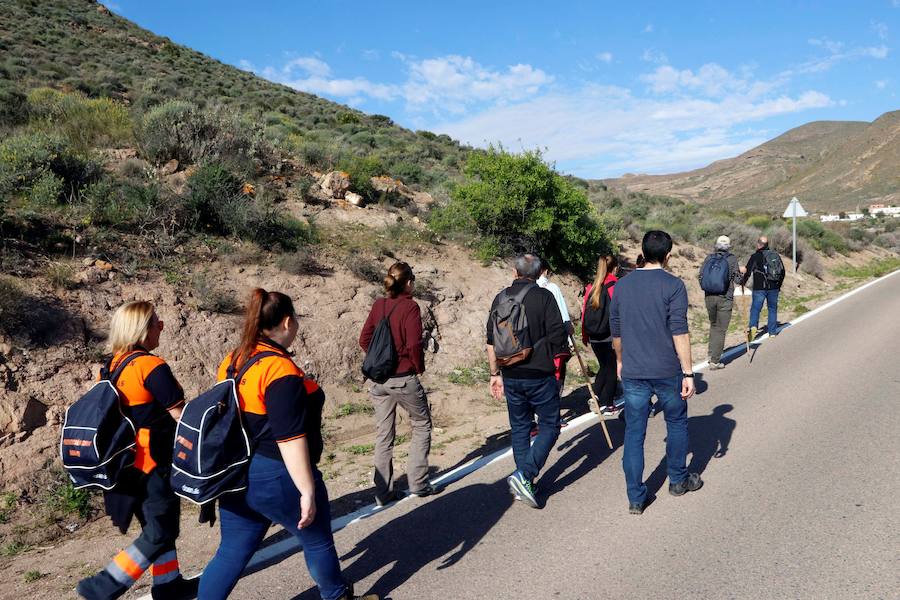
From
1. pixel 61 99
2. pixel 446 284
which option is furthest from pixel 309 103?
pixel 446 284

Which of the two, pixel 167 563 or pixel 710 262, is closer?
pixel 167 563

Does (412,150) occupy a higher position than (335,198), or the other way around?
(412,150)

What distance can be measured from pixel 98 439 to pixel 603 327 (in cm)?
527

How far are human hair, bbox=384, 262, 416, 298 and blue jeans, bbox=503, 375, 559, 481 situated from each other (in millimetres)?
1136

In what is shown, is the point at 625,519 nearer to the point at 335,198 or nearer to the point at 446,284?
the point at 446,284

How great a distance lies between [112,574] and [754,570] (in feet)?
12.2

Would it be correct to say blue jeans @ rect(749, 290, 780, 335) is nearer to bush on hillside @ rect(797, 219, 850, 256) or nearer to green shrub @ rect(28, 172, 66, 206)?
green shrub @ rect(28, 172, 66, 206)

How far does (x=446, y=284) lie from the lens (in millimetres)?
11672

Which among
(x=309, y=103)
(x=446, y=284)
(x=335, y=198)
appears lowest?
(x=446, y=284)

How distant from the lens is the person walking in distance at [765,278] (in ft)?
37.2

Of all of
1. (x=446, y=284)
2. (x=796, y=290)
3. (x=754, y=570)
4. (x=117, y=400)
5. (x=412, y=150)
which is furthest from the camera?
(x=412, y=150)

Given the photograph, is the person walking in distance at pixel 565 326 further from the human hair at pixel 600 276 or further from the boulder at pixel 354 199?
the boulder at pixel 354 199

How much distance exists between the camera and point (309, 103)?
34594mm

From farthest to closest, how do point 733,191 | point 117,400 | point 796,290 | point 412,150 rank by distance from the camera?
1. point 733,191
2. point 412,150
3. point 796,290
4. point 117,400
